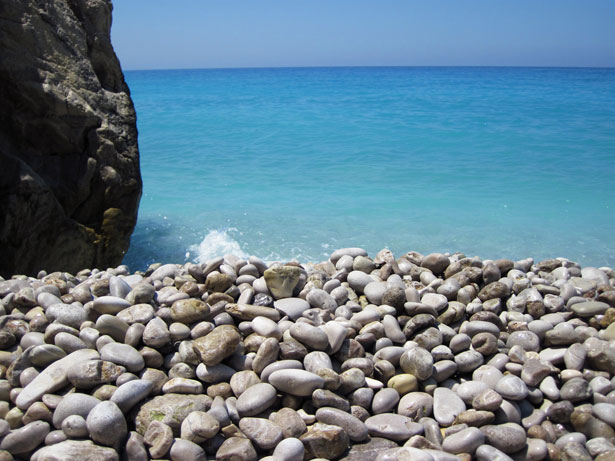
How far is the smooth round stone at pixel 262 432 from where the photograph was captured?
189cm

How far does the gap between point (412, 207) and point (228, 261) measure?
6417 mm

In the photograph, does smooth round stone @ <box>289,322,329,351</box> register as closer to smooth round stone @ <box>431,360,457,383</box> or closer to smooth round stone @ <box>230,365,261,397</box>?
smooth round stone @ <box>230,365,261,397</box>

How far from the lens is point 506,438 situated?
1962mm

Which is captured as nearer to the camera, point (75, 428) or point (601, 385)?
point (75, 428)

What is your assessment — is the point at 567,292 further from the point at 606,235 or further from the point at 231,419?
the point at 606,235

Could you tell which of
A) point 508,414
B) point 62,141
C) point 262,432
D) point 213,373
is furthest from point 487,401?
point 62,141

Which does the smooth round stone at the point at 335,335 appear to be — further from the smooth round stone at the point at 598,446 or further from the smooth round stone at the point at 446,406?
the smooth round stone at the point at 598,446

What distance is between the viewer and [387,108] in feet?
74.6

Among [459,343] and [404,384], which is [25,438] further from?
[459,343]

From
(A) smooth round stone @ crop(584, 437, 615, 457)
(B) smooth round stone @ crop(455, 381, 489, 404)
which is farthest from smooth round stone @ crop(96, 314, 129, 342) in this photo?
(A) smooth round stone @ crop(584, 437, 615, 457)

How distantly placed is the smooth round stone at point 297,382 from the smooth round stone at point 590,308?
1.54 meters

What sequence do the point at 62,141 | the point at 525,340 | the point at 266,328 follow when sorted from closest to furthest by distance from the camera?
1. the point at 266,328
2. the point at 525,340
3. the point at 62,141

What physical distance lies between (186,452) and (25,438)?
59 centimetres

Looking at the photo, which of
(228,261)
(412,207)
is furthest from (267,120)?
(228,261)
